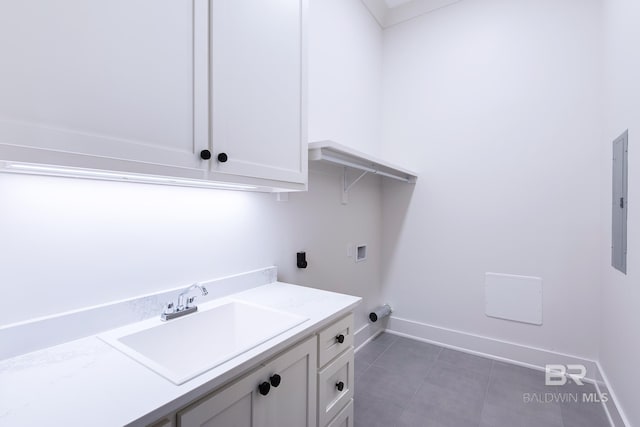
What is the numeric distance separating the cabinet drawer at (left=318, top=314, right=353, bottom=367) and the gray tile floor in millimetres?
735

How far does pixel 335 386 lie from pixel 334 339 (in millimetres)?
231

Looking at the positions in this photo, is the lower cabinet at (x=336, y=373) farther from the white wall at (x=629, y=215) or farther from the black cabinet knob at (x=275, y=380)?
the white wall at (x=629, y=215)

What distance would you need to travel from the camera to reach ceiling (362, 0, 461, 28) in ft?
9.06

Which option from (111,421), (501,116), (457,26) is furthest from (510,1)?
(111,421)

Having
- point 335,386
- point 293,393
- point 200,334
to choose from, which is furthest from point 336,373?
point 200,334

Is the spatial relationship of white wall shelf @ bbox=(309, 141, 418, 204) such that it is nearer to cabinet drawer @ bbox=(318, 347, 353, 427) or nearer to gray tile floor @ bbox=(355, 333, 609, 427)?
cabinet drawer @ bbox=(318, 347, 353, 427)

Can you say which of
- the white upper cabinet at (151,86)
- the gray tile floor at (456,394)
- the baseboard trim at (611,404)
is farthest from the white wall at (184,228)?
the baseboard trim at (611,404)

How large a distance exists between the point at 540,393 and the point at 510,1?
2.98 metres

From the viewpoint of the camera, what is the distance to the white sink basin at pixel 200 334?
105 centimetres

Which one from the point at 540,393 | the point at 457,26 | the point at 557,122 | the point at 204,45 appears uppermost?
the point at 457,26

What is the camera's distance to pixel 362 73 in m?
2.71

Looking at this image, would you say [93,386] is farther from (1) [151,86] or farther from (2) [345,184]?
(2) [345,184]

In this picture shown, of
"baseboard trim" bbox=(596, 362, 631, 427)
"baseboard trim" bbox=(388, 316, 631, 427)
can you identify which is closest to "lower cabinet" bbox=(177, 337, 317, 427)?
"baseboard trim" bbox=(596, 362, 631, 427)

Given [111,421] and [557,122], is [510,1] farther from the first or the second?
[111,421]
